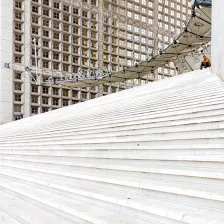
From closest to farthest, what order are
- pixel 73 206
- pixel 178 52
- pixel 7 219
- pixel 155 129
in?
pixel 73 206 → pixel 7 219 → pixel 155 129 → pixel 178 52

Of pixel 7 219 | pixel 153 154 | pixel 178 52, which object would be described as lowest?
pixel 7 219

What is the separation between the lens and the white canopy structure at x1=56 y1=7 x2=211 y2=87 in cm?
1548

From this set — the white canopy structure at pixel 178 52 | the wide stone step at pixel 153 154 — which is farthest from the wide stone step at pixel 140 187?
the white canopy structure at pixel 178 52

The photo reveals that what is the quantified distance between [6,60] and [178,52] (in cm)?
1046

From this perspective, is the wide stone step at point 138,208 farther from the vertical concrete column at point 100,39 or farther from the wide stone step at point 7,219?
the vertical concrete column at point 100,39

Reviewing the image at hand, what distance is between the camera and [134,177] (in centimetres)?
339

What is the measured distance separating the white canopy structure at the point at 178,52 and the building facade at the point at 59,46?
1494mm

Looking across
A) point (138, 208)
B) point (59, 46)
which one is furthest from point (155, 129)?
point (59, 46)

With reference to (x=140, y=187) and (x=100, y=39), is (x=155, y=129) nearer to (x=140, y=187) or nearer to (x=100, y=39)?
(x=140, y=187)

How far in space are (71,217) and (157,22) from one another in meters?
26.7

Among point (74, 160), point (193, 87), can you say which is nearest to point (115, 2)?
point (193, 87)

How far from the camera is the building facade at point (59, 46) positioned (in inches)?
820

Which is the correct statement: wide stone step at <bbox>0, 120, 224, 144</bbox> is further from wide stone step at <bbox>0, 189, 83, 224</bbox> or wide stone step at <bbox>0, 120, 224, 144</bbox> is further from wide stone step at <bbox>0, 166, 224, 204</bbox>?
wide stone step at <bbox>0, 189, 83, 224</bbox>

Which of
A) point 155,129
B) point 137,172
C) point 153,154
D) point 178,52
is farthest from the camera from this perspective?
point 178,52
